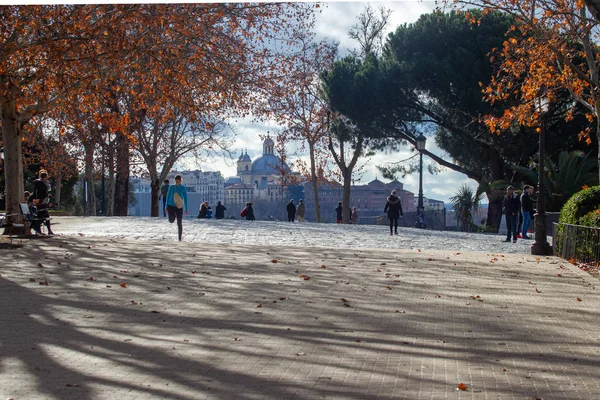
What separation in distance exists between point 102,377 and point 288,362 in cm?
142

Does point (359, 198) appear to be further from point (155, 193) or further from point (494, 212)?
point (494, 212)

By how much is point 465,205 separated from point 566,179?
20.5ft

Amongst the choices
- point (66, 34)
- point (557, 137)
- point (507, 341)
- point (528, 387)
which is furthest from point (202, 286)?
point (557, 137)

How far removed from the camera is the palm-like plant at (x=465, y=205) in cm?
3331

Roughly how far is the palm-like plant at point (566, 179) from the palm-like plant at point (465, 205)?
4.99m

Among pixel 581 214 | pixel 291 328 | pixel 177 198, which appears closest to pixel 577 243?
pixel 581 214

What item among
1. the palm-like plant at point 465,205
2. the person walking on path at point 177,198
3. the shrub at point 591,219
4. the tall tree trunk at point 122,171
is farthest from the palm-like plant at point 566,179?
the tall tree trunk at point 122,171

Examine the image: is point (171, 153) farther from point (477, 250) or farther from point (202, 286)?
point (202, 286)

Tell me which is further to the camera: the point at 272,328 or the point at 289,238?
the point at 289,238

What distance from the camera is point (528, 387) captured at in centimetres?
554

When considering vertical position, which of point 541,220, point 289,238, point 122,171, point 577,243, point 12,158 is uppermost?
point 122,171

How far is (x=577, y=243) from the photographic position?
15.8 m

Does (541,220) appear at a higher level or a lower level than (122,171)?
lower

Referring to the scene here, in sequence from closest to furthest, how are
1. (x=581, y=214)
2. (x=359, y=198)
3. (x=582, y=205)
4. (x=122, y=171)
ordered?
(x=581, y=214)
(x=582, y=205)
(x=122, y=171)
(x=359, y=198)
